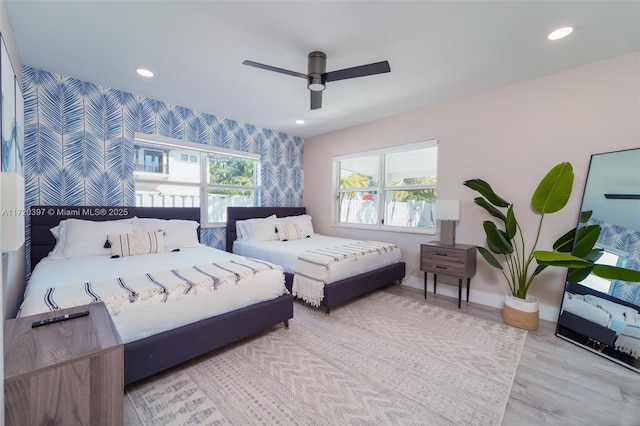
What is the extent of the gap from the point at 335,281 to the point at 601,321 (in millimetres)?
2314

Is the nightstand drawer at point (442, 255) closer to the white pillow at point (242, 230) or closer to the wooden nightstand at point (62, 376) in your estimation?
the white pillow at point (242, 230)

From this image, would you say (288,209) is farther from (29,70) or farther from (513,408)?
(513,408)

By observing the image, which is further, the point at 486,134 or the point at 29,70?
the point at 486,134

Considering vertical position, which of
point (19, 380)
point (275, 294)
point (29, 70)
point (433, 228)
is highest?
point (29, 70)

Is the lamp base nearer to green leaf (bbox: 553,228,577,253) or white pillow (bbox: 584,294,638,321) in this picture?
green leaf (bbox: 553,228,577,253)

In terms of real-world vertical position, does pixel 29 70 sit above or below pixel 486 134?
above

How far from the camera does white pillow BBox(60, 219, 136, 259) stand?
8.99 ft

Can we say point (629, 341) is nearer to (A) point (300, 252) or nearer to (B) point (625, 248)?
(B) point (625, 248)

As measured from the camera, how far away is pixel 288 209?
5141mm

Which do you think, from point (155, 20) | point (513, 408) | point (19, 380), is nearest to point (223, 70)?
point (155, 20)

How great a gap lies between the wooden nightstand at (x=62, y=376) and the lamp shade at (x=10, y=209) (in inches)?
16.9

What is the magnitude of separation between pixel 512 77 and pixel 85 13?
12.7 feet

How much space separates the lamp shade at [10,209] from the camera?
3.23ft

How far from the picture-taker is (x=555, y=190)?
2.58 meters
